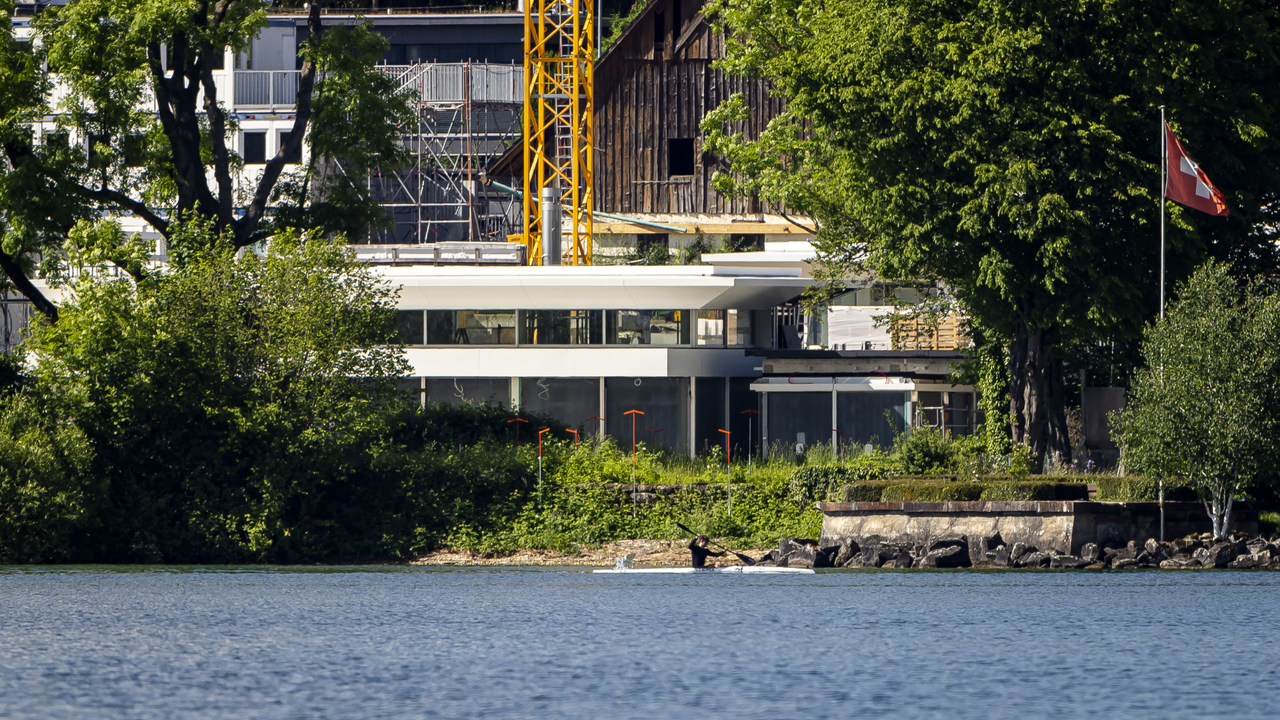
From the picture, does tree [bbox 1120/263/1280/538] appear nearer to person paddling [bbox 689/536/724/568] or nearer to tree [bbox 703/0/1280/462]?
tree [bbox 703/0/1280/462]

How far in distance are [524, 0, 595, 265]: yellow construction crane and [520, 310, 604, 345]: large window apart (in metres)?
17.3

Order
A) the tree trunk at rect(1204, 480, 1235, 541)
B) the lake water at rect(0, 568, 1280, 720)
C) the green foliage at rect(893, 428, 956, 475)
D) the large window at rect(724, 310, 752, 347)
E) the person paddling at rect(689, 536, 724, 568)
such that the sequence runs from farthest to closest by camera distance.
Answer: the large window at rect(724, 310, 752, 347) → the green foliage at rect(893, 428, 956, 475) → the tree trunk at rect(1204, 480, 1235, 541) → the person paddling at rect(689, 536, 724, 568) → the lake water at rect(0, 568, 1280, 720)

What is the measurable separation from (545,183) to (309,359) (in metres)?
31.5

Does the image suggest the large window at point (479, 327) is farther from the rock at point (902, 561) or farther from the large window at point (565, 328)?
the rock at point (902, 561)

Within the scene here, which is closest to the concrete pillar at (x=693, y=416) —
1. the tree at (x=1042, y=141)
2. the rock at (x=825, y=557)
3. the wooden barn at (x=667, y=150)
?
the tree at (x=1042, y=141)

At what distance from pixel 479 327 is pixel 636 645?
26.0 meters

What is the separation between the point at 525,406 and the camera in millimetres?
51188

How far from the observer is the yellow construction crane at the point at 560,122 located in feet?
234

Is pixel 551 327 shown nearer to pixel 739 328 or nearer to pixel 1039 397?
pixel 739 328

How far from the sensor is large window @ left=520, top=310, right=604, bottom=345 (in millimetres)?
51594

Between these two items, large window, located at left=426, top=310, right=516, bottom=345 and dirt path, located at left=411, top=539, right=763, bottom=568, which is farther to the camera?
Answer: large window, located at left=426, top=310, right=516, bottom=345

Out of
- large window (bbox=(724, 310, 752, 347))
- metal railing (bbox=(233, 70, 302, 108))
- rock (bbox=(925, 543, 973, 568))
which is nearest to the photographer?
rock (bbox=(925, 543, 973, 568))

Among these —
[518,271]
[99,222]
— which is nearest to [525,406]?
[518,271]

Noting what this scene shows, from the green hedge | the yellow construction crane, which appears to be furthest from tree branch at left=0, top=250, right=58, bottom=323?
the green hedge
